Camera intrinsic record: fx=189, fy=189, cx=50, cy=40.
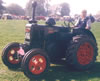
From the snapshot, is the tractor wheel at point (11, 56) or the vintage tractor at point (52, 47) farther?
the tractor wheel at point (11, 56)

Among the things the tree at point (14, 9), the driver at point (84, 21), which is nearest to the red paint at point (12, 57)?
the driver at point (84, 21)

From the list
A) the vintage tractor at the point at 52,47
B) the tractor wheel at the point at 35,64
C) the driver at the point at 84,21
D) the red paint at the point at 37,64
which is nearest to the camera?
the tractor wheel at the point at 35,64

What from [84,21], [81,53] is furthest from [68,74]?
[84,21]

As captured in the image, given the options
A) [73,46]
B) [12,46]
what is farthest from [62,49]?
[12,46]

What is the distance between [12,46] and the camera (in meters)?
5.53

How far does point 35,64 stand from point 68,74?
104 cm

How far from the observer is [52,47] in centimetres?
550

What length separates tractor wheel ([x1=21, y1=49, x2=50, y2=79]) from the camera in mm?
4488

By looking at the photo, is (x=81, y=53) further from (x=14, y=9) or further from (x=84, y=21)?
(x=14, y=9)

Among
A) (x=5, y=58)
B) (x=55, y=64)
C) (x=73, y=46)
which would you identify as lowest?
(x=55, y=64)

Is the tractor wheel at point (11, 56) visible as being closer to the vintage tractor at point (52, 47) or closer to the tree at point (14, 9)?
the vintage tractor at point (52, 47)

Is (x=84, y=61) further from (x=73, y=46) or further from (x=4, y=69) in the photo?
(x=4, y=69)

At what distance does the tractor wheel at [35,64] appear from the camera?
4.49 meters

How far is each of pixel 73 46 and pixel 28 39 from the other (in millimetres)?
1277
